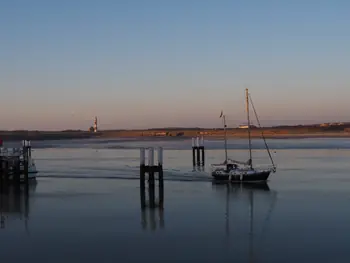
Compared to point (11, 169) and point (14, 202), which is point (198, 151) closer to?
point (11, 169)

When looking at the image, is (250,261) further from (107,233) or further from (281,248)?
(107,233)

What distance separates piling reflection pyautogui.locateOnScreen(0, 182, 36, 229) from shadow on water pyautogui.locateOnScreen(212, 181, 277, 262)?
8419 mm

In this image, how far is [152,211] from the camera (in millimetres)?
22891

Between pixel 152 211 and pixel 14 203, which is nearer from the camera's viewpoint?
pixel 152 211

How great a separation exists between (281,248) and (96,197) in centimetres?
1320

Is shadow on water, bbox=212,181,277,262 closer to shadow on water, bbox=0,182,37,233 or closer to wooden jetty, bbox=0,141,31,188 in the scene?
shadow on water, bbox=0,182,37,233

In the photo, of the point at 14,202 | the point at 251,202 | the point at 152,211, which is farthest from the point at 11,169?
the point at 251,202

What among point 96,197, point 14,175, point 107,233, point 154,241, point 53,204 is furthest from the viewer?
point 14,175

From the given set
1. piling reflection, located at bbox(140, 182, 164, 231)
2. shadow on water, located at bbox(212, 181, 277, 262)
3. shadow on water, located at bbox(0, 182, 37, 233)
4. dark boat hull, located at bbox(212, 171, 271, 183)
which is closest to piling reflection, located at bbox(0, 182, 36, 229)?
shadow on water, located at bbox(0, 182, 37, 233)

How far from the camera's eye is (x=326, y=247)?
53.8ft

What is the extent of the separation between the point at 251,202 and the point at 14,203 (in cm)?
1123

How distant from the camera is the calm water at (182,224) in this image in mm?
15820

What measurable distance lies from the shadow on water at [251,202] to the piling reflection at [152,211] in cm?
260

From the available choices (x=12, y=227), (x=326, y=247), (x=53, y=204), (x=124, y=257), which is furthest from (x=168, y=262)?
(x=53, y=204)
